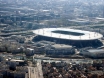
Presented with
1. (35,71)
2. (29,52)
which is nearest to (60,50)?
(29,52)

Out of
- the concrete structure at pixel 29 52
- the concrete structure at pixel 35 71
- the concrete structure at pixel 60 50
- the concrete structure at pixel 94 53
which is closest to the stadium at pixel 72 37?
the concrete structure at pixel 60 50

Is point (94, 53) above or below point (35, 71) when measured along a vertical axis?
below

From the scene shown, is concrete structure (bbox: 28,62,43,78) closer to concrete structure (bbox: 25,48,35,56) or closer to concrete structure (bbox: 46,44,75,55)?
concrete structure (bbox: 25,48,35,56)

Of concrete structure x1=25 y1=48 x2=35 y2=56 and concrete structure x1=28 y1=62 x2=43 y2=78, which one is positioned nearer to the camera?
concrete structure x1=28 y1=62 x2=43 y2=78

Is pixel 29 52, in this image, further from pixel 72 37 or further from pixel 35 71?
pixel 72 37

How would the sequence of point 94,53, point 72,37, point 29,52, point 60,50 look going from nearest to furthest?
1. point 29,52
2. point 94,53
3. point 60,50
4. point 72,37

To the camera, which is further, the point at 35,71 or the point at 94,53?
the point at 94,53

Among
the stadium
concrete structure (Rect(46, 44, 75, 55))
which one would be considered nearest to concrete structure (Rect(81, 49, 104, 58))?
concrete structure (Rect(46, 44, 75, 55))

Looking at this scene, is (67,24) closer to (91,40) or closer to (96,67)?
(91,40)

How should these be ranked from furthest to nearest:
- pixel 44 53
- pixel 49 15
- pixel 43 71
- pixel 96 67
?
pixel 49 15 → pixel 44 53 → pixel 96 67 → pixel 43 71

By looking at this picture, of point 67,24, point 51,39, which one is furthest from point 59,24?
point 51,39

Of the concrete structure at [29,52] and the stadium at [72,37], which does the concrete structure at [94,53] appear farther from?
the concrete structure at [29,52]
